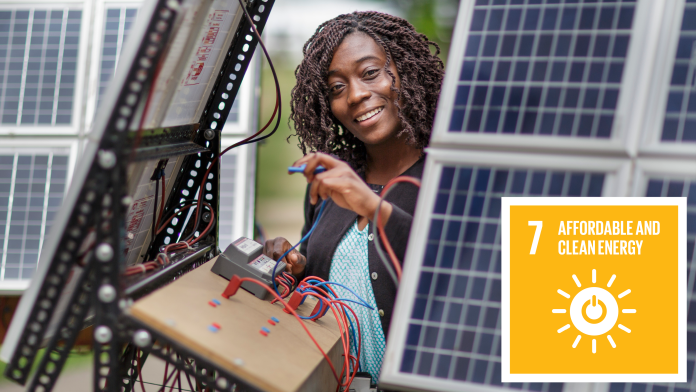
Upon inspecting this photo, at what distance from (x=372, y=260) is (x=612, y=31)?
85 centimetres

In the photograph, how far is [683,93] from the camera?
791 mm

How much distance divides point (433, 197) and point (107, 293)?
57cm

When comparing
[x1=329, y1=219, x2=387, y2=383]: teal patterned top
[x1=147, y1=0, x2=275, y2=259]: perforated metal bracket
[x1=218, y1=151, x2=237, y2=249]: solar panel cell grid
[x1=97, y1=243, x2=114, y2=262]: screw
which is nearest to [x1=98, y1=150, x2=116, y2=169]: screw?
[x1=97, y1=243, x2=114, y2=262]: screw

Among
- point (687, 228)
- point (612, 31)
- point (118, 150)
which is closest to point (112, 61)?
point (118, 150)

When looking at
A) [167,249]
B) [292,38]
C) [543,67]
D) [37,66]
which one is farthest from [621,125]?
[292,38]

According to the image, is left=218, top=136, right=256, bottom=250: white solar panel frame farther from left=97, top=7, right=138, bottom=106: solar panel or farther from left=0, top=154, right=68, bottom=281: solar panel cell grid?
left=0, top=154, right=68, bottom=281: solar panel cell grid

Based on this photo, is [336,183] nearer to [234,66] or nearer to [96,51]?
[234,66]

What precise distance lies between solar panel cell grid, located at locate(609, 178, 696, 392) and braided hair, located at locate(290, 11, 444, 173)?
0.80 metres

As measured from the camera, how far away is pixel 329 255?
1492 mm

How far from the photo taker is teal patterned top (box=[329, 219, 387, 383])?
140cm

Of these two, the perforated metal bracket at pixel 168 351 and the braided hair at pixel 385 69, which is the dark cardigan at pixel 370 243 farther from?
the perforated metal bracket at pixel 168 351

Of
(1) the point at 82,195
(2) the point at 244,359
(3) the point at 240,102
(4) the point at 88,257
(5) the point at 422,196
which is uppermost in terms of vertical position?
(3) the point at 240,102

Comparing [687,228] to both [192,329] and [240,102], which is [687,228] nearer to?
[192,329]

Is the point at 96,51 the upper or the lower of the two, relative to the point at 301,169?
upper
